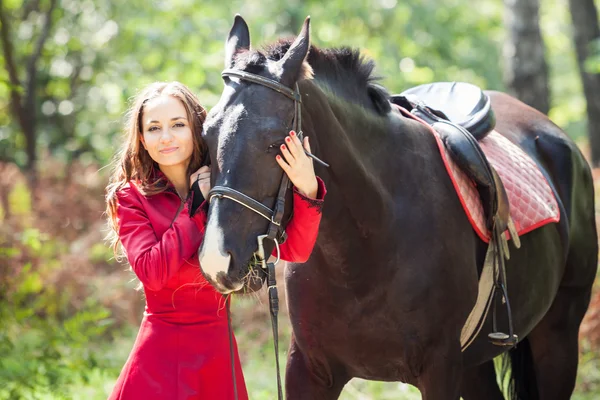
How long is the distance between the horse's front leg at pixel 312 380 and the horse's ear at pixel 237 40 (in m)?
1.33

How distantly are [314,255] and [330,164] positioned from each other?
1.53 feet

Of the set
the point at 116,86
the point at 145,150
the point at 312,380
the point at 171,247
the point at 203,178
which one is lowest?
the point at 312,380

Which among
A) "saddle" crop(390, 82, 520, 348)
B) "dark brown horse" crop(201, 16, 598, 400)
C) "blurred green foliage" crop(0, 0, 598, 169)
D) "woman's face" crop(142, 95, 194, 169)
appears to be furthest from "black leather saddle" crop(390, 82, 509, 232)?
"blurred green foliage" crop(0, 0, 598, 169)

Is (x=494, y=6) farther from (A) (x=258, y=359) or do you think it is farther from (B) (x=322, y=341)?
(B) (x=322, y=341)

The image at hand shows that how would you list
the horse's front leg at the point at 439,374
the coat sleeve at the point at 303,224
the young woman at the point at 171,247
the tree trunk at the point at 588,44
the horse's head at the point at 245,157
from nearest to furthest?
the horse's head at the point at 245,157, the coat sleeve at the point at 303,224, the young woman at the point at 171,247, the horse's front leg at the point at 439,374, the tree trunk at the point at 588,44

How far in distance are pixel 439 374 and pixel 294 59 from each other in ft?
4.62

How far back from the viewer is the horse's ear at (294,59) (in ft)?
8.18

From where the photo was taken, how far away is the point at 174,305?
9.25 feet

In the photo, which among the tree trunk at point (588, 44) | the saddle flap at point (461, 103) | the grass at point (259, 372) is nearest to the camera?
the saddle flap at point (461, 103)

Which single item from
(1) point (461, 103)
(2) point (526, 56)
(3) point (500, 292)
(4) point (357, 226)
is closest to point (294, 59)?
(4) point (357, 226)

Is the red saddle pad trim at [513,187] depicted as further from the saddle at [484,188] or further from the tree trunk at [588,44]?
the tree trunk at [588,44]

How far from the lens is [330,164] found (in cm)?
276

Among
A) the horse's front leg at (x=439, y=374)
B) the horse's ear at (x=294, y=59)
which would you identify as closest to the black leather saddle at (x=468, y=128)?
the horse's front leg at (x=439, y=374)

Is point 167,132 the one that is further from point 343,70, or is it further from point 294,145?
point 343,70
